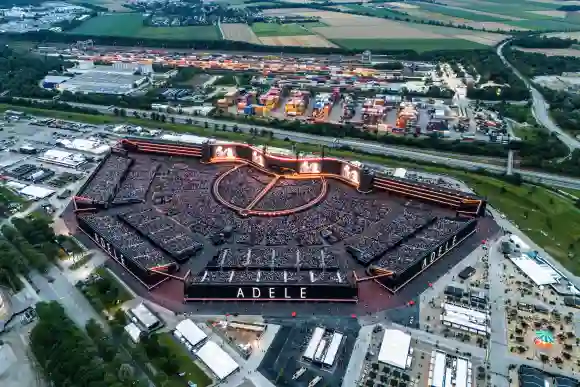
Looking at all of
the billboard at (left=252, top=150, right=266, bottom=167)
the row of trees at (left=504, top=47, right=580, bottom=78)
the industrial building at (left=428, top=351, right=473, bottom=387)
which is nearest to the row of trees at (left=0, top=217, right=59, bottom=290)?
the billboard at (left=252, top=150, right=266, bottom=167)

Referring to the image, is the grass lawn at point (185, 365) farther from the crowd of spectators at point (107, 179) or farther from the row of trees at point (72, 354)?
the crowd of spectators at point (107, 179)

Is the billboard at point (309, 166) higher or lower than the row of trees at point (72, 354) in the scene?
higher

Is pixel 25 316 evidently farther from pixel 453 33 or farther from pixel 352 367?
pixel 453 33

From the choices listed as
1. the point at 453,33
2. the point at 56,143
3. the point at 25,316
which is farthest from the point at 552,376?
the point at 453,33

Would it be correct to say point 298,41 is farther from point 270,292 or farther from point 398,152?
point 270,292

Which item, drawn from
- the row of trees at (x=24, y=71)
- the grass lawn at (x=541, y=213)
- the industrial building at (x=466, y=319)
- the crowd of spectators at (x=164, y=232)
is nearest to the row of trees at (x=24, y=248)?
the crowd of spectators at (x=164, y=232)

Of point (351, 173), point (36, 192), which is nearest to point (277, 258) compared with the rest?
point (351, 173)

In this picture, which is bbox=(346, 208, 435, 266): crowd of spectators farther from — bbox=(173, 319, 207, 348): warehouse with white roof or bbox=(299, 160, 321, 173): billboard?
bbox=(173, 319, 207, 348): warehouse with white roof
